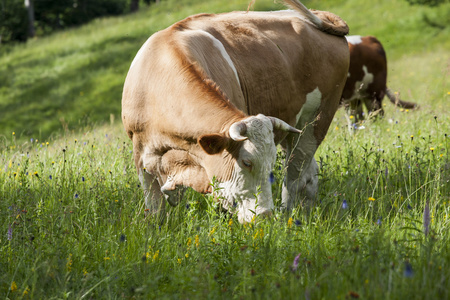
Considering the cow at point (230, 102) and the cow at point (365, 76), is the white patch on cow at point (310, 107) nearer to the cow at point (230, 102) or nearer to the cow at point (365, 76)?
the cow at point (230, 102)

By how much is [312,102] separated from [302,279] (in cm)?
347

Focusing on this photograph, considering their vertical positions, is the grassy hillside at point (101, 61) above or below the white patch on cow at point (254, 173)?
below

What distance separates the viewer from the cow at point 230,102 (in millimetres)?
3834

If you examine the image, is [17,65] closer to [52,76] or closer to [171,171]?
[52,76]

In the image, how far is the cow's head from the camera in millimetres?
3742

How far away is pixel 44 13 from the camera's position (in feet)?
147

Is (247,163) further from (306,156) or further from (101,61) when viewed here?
(101,61)

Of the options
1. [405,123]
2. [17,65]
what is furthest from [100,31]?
[405,123]

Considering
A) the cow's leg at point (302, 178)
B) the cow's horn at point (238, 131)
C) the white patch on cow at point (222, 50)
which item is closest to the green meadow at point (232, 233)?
the cow's leg at point (302, 178)

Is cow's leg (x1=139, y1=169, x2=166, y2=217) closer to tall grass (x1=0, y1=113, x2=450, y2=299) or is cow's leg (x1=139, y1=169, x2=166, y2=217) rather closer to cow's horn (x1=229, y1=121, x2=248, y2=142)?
tall grass (x1=0, y1=113, x2=450, y2=299)

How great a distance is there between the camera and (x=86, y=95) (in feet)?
67.4

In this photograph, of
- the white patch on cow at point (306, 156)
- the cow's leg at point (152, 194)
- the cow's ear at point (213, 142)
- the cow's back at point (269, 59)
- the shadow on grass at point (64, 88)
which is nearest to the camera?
the cow's ear at point (213, 142)

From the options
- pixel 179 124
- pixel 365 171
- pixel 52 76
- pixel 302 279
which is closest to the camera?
pixel 302 279

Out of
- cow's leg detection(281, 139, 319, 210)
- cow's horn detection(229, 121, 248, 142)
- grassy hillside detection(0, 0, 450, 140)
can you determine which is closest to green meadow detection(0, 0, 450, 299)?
cow's leg detection(281, 139, 319, 210)
